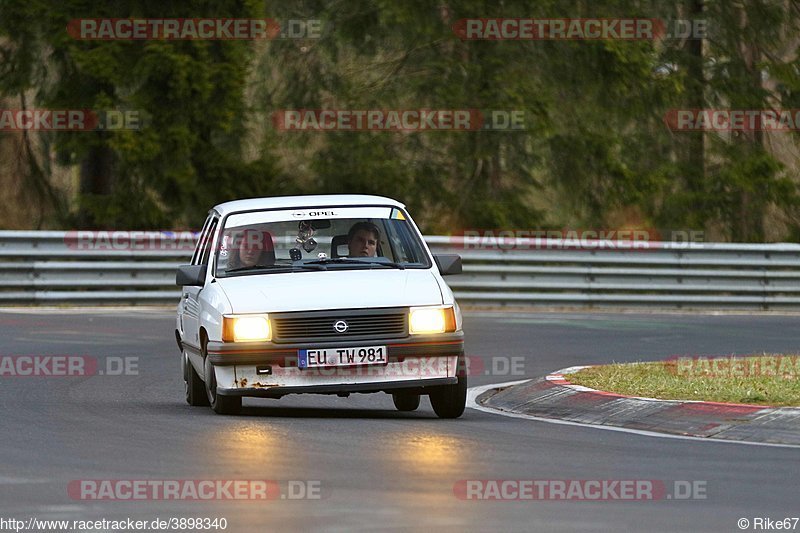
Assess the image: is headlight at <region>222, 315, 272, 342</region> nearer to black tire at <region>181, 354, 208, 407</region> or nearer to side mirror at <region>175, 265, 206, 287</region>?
side mirror at <region>175, 265, 206, 287</region>

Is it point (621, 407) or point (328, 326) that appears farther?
point (621, 407)

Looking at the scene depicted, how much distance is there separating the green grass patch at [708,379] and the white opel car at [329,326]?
5.69 feet

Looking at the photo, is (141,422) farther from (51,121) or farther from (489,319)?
(51,121)

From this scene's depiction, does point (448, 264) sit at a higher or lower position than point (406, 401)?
higher

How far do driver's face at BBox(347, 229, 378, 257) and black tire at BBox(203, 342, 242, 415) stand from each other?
4.52 ft

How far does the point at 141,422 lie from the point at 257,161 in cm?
2070

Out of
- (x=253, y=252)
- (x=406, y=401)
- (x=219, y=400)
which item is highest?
(x=253, y=252)

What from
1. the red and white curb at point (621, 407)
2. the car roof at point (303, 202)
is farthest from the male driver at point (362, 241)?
the red and white curb at point (621, 407)

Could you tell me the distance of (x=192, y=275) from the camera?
13.9 m

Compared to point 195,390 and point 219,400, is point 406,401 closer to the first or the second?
point 219,400

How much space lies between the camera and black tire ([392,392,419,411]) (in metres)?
13.9

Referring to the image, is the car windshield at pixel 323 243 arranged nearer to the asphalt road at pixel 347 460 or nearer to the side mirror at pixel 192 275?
the side mirror at pixel 192 275

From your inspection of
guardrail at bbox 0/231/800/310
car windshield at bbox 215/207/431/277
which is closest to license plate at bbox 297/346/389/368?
car windshield at bbox 215/207/431/277

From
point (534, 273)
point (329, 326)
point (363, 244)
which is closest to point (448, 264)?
point (363, 244)
